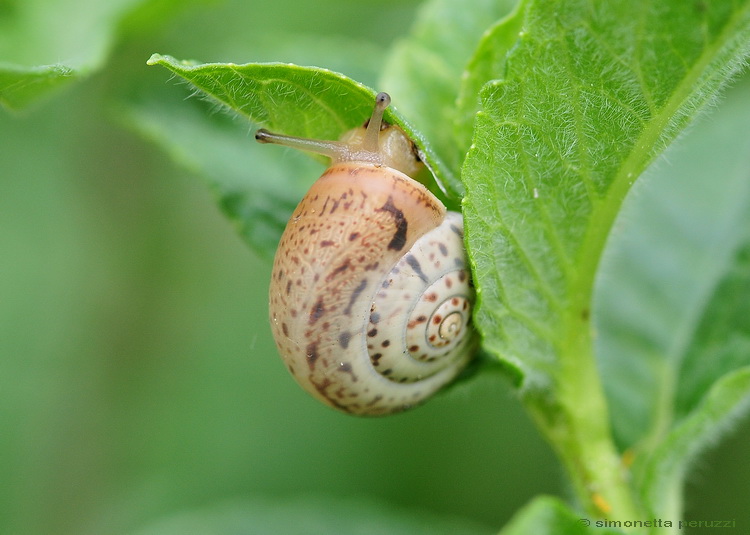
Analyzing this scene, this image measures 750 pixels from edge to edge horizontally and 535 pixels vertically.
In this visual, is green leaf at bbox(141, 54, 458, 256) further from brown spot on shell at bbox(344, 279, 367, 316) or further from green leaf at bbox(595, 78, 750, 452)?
green leaf at bbox(595, 78, 750, 452)

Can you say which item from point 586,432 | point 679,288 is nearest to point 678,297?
point 679,288

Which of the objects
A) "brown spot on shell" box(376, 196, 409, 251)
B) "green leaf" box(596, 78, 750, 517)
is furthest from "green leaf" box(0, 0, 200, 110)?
"green leaf" box(596, 78, 750, 517)

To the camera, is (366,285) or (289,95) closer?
(289,95)

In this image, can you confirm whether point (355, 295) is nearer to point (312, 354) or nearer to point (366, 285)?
point (366, 285)

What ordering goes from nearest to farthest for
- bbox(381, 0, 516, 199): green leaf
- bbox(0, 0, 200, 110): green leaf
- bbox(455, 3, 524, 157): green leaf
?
bbox(455, 3, 524, 157): green leaf → bbox(381, 0, 516, 199): green leaf → bbox(0, 0, 200, 110): green leaf

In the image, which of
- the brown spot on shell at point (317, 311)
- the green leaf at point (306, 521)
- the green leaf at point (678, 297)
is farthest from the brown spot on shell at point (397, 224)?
the green leaf at point (306, 521)

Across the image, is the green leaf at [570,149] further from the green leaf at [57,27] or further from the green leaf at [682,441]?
the green leaf at [57,27]
